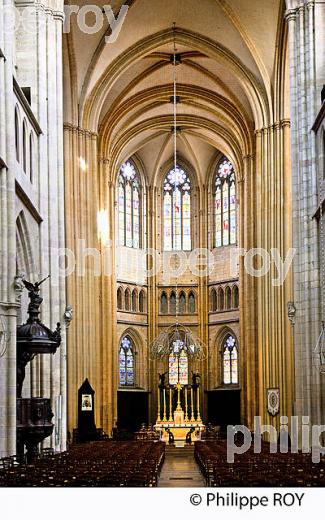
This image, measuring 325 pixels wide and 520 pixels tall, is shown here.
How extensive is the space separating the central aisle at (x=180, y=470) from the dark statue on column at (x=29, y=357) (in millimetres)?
3097

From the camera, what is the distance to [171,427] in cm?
4428

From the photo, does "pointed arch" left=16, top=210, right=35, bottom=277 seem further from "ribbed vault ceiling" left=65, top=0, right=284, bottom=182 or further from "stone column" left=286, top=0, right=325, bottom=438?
"ribbed vault ceiling" left=65, top=0, right=284, bottom=182

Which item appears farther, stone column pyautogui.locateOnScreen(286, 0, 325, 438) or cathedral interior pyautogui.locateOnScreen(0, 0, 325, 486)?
stone column pyautogui.locateOnScreen(286, 0, 325, 438)

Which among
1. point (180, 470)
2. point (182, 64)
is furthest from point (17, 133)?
point (182, 64)

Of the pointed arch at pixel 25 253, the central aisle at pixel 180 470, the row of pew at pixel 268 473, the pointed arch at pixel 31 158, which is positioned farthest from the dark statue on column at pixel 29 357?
the pointed arch at pixel 31 158

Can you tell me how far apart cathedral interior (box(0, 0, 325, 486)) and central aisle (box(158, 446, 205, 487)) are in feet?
2.05

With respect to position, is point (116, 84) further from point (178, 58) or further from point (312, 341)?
point (312, 341)

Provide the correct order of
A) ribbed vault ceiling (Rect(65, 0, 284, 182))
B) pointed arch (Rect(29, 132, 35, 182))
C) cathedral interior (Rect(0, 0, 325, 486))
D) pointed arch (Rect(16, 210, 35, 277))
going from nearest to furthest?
1. cathedral interior (Rect(0, 0, 325, 486))
2. pointed arch (Rect(16, 210, 35, 277))
3. pointed arch (Rect(29, 132, 35, 182))
4. ribbed vault ceiling (Rect(65, 0, 284, 182))

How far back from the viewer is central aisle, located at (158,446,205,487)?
2278 centimetres

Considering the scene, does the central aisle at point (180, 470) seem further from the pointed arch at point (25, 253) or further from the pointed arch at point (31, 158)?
the pointed arch at point (31, 158)

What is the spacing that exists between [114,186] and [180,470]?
24.7 m

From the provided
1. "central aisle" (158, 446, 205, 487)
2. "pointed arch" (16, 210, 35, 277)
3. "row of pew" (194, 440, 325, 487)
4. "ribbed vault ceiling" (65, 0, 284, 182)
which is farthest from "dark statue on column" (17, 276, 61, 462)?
"ribbed vault ceiling" (65, 0, 284, 182)

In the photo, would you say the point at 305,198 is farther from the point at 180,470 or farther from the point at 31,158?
the point at 180,470

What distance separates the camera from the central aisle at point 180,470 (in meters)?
22.8
